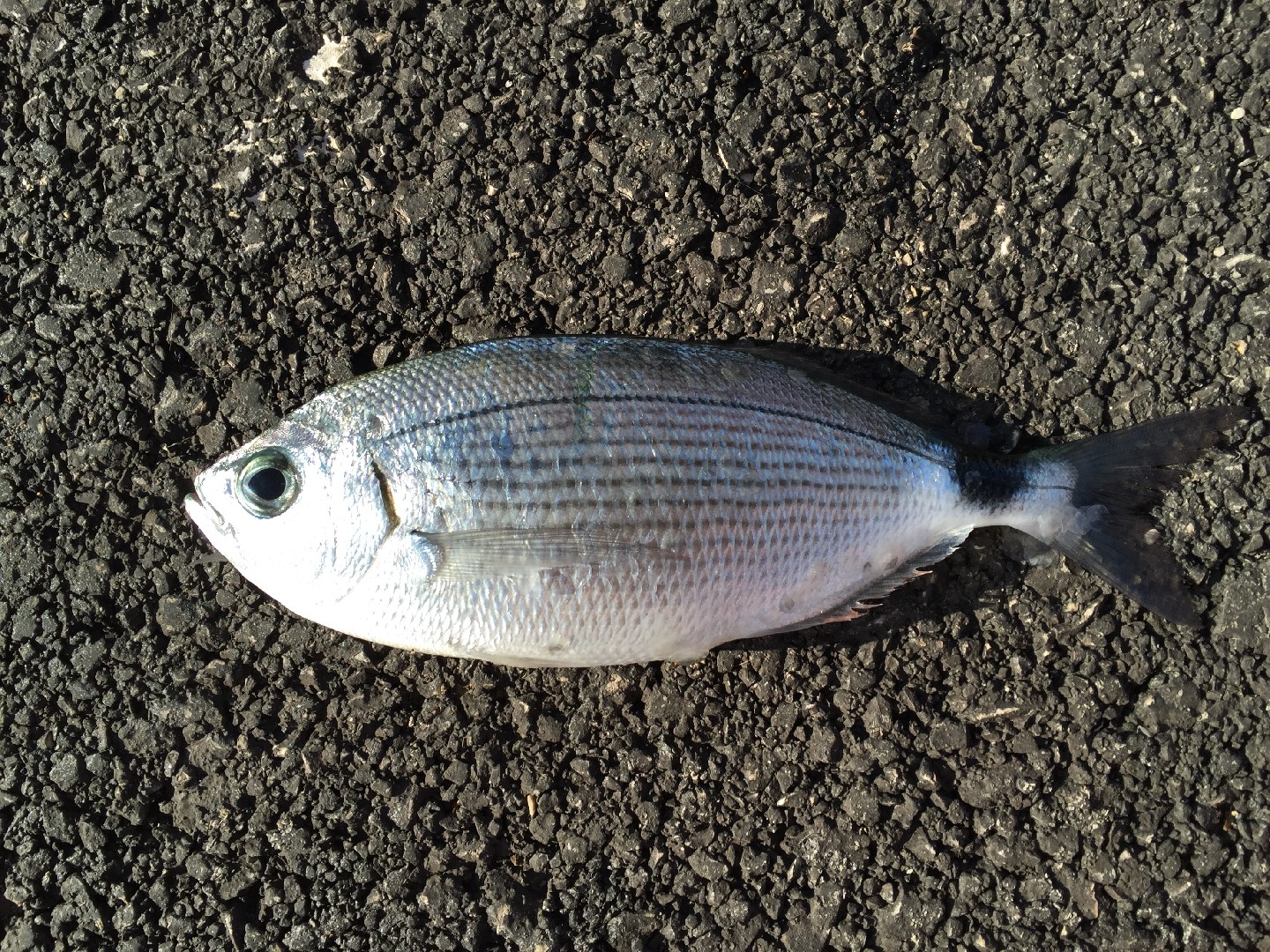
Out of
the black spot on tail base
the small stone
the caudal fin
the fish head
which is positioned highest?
the fish head

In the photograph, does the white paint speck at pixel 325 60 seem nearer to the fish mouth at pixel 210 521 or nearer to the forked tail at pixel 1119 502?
the fish mouth at pixel 210 521

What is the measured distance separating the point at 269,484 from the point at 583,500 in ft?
3.46

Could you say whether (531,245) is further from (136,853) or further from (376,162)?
(136,853)

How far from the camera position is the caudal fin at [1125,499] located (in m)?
3.03

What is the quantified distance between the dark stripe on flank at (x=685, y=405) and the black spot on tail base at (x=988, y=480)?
91mm

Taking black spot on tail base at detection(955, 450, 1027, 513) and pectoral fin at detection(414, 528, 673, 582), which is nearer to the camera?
pectoral fin at detection(414, 528, 673, 582)

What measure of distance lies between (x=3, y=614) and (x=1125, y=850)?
431cm

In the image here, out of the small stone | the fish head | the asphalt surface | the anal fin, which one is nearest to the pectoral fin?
the fish head

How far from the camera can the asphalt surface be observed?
9.95 ft

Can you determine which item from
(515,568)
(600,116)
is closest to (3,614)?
(515,568)

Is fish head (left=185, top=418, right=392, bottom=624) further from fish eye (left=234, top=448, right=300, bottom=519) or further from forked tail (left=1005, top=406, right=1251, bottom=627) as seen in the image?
forked tail (left=1005, top=406, right=1251, bottom=627)

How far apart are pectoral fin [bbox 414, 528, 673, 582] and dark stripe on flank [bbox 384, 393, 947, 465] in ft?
1.23

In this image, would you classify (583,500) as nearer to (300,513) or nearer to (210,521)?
(300,513)

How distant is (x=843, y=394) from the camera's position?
295 centimetres
